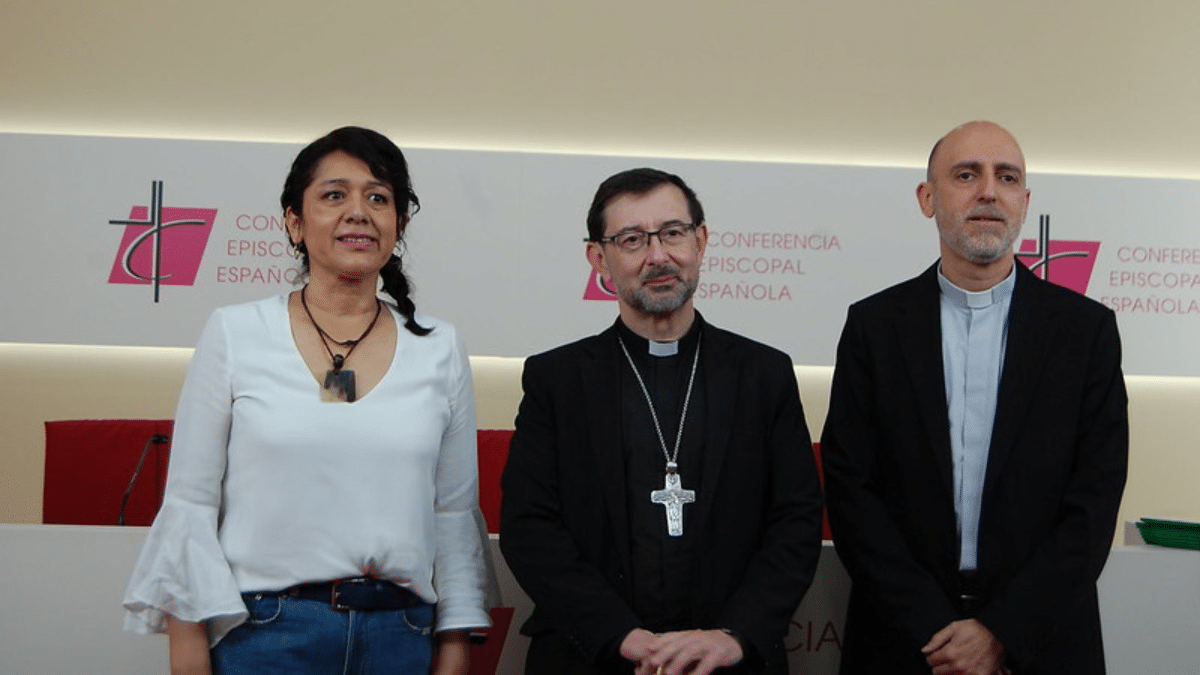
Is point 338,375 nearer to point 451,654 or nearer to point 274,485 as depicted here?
point 274,485

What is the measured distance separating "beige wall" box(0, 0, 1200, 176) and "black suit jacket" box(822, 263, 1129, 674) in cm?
322

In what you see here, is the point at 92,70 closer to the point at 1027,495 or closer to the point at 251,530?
the point at 251,530

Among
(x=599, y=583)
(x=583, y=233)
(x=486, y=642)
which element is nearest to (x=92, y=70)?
(x=583, y=233)

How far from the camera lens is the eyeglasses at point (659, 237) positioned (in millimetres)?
2314

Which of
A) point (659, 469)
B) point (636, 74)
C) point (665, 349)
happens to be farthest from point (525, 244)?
point (659, 469)

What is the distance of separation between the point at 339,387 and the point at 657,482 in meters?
0.62

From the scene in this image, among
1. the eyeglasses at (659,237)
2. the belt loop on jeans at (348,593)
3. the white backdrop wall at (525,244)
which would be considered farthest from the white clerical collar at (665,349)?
the white backdrop wall at (525,244)

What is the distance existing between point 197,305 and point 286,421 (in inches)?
138

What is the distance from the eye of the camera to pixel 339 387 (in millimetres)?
2020

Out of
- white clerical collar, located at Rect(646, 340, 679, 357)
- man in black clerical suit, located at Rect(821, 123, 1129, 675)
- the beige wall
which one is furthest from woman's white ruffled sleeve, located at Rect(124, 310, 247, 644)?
the beige wall

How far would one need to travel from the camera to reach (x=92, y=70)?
5438mm

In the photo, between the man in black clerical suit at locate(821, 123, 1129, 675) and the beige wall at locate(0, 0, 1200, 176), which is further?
the beige wall at locate(0, 0, 1200, 176)

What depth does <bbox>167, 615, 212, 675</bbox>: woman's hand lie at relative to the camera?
1.93 metres

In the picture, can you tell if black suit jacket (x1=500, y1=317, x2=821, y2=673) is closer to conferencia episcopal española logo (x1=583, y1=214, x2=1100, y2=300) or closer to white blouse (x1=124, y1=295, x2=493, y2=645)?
white blouse (x1=124, y1=295, x2=493, y2=645)
